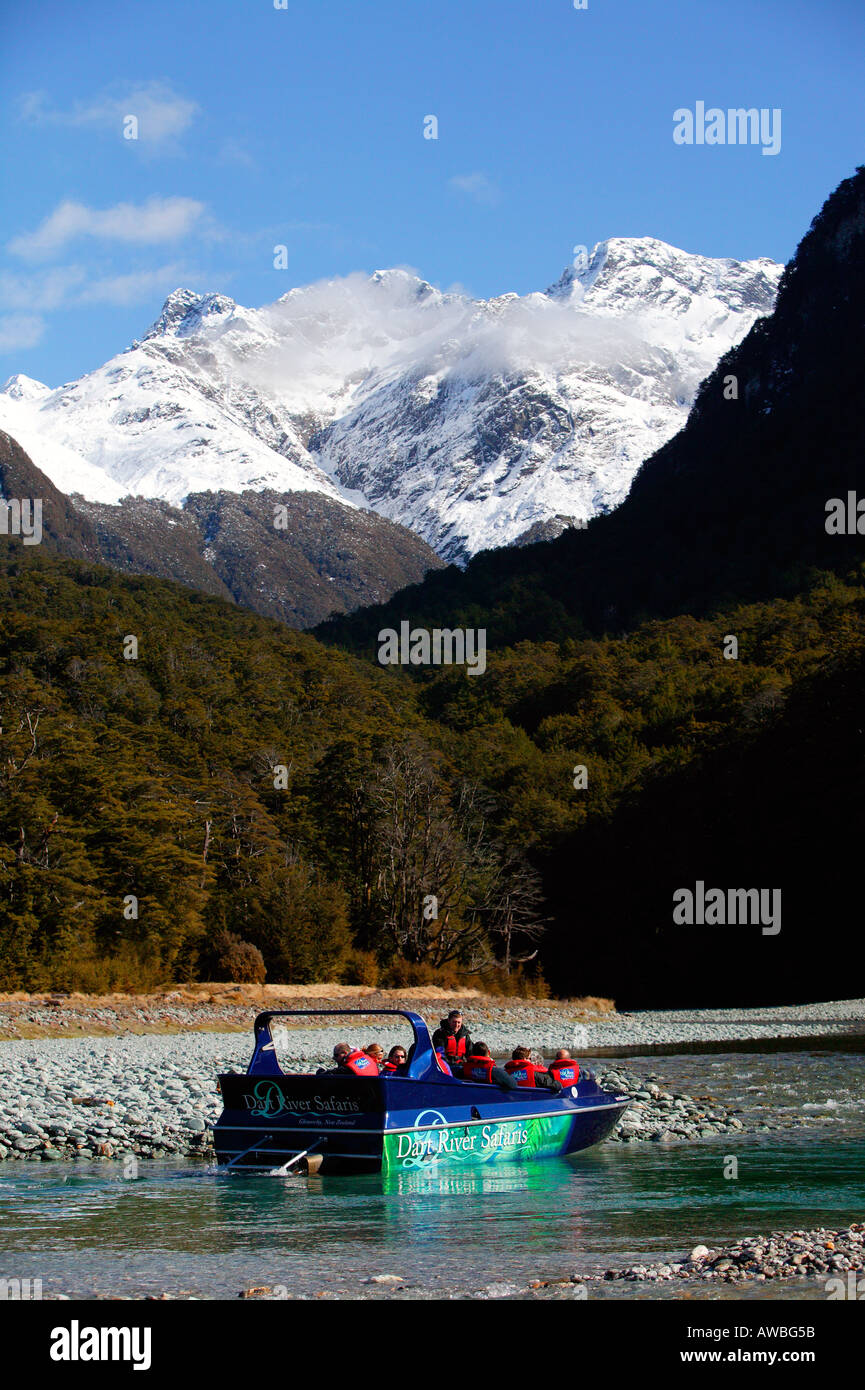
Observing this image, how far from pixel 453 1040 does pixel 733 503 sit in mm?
130136

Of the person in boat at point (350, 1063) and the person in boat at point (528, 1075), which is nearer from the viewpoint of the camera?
the person in boat at point (350, 1063)

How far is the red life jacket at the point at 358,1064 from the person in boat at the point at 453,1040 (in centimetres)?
213

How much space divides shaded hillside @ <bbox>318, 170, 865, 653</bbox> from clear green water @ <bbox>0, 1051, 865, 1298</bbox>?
345 ft

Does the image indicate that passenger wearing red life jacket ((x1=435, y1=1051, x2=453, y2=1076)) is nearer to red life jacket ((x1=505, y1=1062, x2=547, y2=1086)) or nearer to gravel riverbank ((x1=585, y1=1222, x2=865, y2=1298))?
red life jacket ((x1=505, y1=1062, x2=547, y2=1086))

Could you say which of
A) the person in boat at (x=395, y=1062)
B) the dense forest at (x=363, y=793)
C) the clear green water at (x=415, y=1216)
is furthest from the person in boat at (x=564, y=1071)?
the dense forest at (x=363, y=793)

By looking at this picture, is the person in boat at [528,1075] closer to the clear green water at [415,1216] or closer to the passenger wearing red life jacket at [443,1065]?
the clear green water at [415,1216]

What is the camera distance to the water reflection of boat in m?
16.5

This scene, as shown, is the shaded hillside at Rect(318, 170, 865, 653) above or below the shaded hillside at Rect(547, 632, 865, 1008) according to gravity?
above

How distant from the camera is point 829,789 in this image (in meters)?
72.3

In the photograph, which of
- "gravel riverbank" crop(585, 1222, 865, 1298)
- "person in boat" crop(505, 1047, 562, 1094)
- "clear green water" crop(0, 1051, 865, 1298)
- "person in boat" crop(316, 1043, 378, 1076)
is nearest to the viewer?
"gravel riverbank" crop(585, 1222, 865, 1298)

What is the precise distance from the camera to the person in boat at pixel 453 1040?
18.9m

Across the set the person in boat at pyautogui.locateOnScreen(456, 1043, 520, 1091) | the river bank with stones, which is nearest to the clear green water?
the river bank with stones

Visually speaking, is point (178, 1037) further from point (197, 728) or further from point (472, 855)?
point (197, 728)

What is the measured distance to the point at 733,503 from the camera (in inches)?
5600
